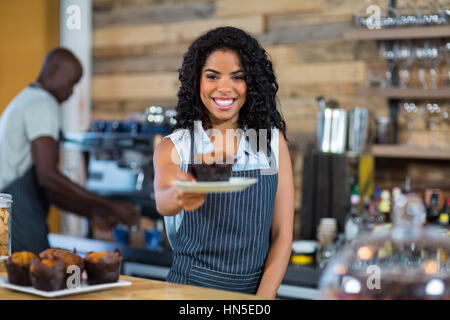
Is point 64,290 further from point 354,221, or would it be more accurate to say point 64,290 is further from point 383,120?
point 383,120

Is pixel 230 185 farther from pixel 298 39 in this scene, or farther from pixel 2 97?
pixel 2 97

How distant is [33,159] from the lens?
127 inches

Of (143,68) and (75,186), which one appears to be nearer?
(75,186)

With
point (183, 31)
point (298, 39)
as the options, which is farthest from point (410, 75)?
point (183, 31)

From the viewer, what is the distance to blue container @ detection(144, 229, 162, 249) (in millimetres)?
3986

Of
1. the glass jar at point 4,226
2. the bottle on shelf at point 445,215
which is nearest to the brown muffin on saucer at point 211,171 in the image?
the glass jar at point 4,226

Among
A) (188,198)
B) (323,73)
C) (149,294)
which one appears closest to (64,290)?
(149,294)

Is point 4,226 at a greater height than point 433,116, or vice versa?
point 433,116

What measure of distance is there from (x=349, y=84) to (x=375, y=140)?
A: 425 mm

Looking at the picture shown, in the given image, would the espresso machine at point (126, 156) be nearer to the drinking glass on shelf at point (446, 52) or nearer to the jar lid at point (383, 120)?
the jar lid at point (383, 120)

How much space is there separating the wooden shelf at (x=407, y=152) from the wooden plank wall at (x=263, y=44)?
1.02 ft

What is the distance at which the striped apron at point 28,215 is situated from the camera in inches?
126

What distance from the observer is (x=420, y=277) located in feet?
3.67

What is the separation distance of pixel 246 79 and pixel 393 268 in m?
0.91
